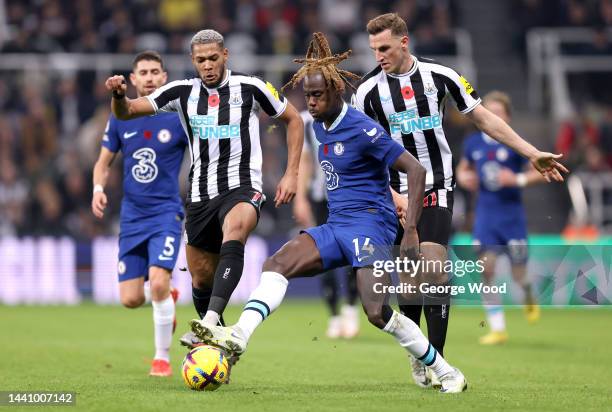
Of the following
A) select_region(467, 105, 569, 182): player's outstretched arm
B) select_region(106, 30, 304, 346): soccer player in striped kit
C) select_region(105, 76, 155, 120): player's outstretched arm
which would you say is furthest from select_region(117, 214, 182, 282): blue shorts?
select_region(467, 105, 569, 182): player's outstretched arm

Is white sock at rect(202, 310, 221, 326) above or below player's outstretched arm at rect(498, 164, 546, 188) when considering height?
above

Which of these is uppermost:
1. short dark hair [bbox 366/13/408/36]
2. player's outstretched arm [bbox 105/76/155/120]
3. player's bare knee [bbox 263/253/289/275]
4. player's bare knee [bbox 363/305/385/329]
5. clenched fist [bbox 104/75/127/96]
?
short dark hair [bbox 366/13/408/36]

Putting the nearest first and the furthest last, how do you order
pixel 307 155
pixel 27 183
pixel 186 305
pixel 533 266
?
pixel 307 155 < pixel 533 266 < pixel 186 305 < pixel 27 183

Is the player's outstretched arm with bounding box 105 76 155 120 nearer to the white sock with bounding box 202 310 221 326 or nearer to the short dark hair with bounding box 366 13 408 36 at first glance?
the white sock with bounding box 202 310 221 326

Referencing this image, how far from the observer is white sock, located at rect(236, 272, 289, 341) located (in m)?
7.34

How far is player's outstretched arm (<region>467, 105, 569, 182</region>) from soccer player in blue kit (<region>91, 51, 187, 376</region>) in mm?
2736

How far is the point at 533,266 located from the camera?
1455 cm

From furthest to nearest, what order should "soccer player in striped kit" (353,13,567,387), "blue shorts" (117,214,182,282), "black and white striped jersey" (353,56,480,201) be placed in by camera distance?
1. "blue shorts" (117,214,182,282)
2. "black and white striped jersey" (353,56,480,201)
3. "soccer player in striped kit" (353,13,567,387)

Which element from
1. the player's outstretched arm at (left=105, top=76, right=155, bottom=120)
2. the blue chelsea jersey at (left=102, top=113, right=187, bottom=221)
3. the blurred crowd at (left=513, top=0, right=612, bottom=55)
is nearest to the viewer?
the player's outstretched arm at (left=105, top=76, right=155, bottom=120)

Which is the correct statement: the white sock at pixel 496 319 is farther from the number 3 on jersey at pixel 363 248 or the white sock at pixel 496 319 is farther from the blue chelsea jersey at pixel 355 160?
the number 3 on jersey at pixel 363 248

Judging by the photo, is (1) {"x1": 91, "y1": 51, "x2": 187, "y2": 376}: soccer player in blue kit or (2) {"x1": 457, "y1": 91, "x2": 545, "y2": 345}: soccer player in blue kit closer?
(1) {"x1": 91, "y1": 51, "x2": 187, "y2": 376}: soccer player in blue kit

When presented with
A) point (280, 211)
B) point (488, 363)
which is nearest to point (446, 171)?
point (488, 363)

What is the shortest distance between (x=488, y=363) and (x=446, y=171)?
2.39 metres

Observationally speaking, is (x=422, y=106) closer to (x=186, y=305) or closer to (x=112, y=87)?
(x=112, y=87)
